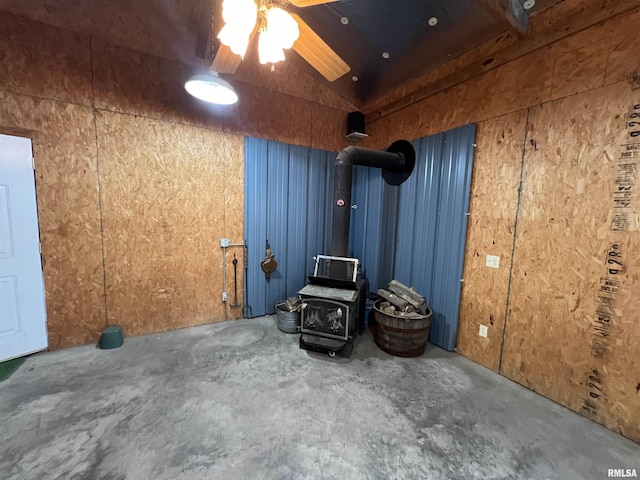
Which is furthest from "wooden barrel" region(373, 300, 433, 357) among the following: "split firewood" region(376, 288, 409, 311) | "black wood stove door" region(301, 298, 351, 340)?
"black wood stove door" region(301, 298, 351, 340)

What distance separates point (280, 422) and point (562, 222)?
8.44ft

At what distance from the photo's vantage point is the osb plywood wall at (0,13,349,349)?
2402mm

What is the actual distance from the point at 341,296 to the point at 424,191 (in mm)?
1566

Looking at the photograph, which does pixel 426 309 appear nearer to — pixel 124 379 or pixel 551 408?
pixel 551 408

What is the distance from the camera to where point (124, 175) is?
9.07 ft

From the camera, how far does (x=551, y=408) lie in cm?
204

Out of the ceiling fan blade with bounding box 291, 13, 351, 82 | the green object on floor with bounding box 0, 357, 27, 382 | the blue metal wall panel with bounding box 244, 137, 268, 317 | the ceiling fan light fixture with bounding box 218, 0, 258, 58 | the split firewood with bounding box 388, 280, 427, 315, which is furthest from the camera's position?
the blue metal wall panel with bounding box 244, 137, 268, 317

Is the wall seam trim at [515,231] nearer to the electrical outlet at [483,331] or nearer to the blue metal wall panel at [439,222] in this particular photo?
the electrical outlet at [483,331]

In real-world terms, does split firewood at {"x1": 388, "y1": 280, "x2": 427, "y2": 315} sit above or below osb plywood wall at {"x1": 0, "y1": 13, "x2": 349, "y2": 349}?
below

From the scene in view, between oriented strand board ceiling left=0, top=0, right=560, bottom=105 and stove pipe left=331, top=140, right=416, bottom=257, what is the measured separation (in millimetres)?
909

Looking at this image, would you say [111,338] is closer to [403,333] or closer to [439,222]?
[403,333]

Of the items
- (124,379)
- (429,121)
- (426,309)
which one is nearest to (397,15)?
(429,121)

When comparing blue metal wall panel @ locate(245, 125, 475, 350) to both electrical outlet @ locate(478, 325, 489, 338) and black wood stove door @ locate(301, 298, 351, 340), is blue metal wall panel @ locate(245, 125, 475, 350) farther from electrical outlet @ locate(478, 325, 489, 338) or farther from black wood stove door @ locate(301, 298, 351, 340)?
black wood stove door @ locate(301, 298, 351, 340)

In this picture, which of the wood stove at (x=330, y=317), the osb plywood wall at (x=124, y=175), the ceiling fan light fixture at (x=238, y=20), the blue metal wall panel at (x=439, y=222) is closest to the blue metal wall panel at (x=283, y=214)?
the osb plywood wall at (x=124, y=175)
